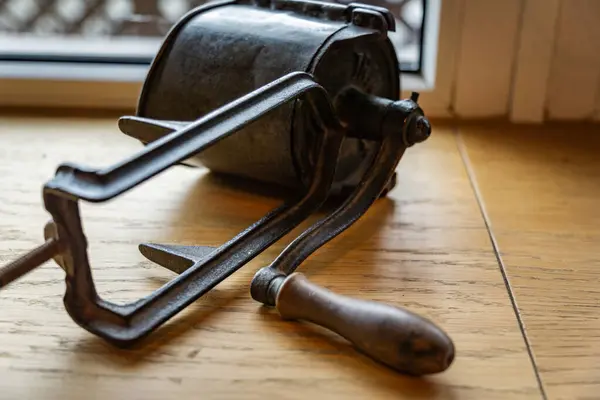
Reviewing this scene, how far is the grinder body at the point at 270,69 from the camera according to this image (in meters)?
0.73

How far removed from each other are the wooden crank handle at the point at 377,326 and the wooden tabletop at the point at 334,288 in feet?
0.06

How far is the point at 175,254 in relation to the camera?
65 cm

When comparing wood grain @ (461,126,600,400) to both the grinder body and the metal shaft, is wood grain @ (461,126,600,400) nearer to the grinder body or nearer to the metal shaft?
the grinder body

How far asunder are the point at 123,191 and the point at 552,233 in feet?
1.42

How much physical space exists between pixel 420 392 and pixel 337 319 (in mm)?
75

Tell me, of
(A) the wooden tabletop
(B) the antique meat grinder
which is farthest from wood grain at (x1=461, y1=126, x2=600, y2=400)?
(B) the antique meat grinder

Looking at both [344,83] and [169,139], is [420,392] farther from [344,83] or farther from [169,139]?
[344,83]

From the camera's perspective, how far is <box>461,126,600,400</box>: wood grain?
1.89 feet

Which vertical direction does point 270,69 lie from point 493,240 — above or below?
above

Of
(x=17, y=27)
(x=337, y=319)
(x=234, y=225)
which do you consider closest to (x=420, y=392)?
(x=337, y=319)

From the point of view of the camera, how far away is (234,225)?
77 cm

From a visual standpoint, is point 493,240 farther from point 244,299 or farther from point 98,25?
point 98,25

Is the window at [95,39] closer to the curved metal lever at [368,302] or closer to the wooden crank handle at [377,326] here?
the curved metal lever at [368,302]

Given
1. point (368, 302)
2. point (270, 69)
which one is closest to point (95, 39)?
point (270, 69)
